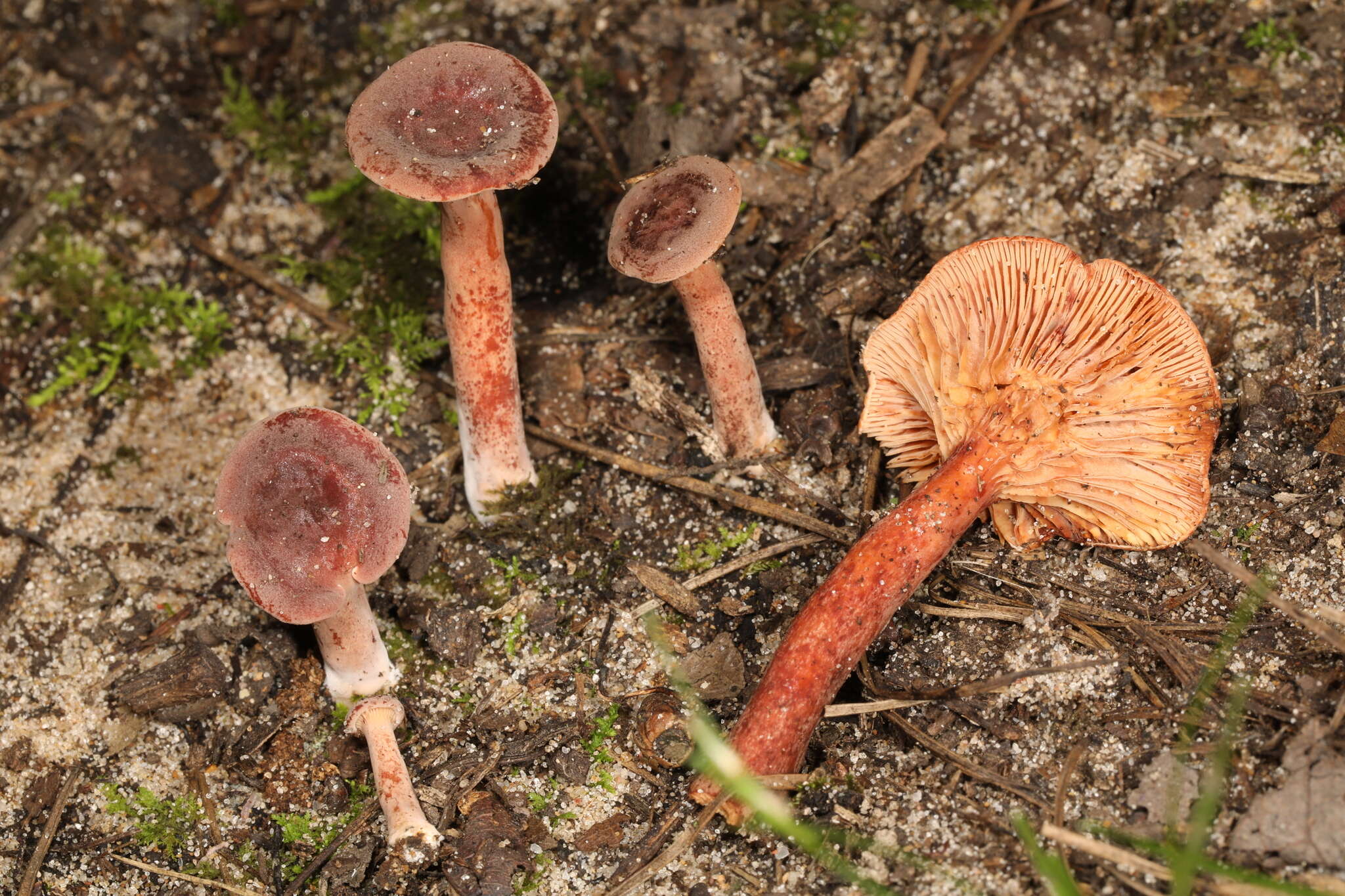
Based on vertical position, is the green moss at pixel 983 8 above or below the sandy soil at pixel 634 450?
above

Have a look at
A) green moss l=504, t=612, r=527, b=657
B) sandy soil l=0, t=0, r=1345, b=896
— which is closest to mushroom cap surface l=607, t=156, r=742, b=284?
sandy soil l=0, t=0, r=1345, b=896

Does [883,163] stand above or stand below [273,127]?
above

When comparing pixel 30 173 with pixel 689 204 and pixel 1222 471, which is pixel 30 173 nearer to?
pixel 689 204

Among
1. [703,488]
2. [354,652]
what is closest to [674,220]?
[703,488]

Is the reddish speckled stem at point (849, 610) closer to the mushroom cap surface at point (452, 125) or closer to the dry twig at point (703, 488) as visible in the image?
the dry twig at point (703, 488)

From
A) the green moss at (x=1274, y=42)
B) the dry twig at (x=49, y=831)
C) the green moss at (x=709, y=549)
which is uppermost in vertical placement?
the green moss at (x=1274, y=42)

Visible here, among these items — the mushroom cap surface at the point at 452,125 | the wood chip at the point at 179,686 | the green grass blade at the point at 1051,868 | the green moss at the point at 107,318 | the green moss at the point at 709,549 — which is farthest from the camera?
the green moss at the point at 107,318

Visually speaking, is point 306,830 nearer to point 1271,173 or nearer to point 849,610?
point 849,610

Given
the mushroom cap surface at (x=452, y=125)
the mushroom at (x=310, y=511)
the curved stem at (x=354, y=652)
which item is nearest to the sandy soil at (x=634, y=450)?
the curved stem at (x=354, y=652)
